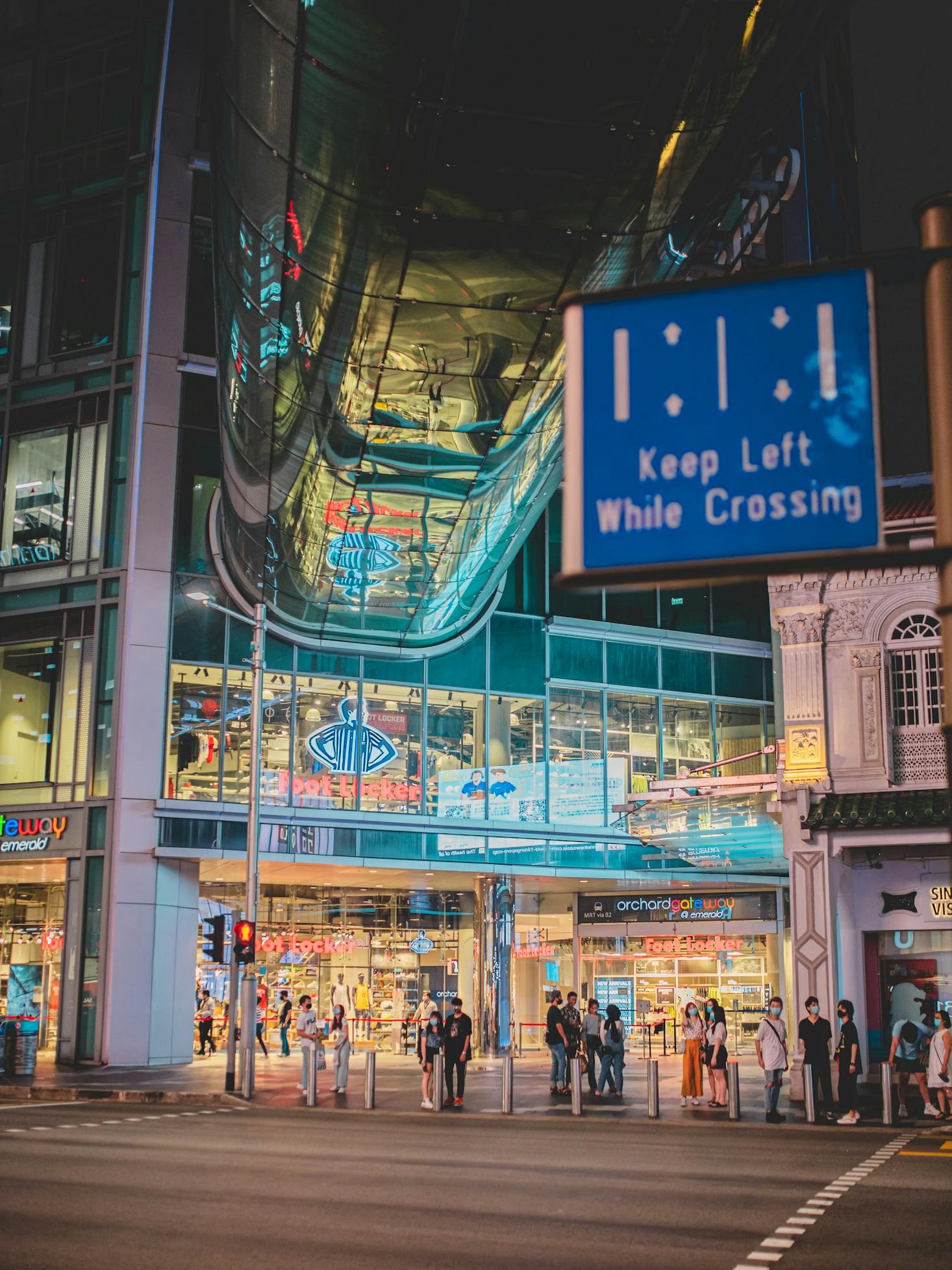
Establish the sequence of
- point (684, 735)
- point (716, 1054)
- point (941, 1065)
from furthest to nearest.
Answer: point (684, 735), point (716, 1054), point (941, 1065)

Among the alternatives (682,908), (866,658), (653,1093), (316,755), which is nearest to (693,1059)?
(653,1093)

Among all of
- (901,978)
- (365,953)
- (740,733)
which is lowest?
(901,978)

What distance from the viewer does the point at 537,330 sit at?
801 inches

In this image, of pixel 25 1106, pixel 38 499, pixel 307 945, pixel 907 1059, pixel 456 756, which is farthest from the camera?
pixel 307 945

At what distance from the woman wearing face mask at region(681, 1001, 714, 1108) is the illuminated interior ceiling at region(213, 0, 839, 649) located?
1057 centimetres

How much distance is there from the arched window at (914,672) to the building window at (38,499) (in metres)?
20.5

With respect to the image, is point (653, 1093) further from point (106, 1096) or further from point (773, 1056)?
point (106, 1096)

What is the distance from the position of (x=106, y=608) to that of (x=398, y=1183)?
75.4ft

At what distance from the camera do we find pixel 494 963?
37.4m

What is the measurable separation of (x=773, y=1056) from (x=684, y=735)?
22336 mm

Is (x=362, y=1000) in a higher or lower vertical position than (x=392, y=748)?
lower

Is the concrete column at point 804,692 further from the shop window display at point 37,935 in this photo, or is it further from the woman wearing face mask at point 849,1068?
the shop window display at point 37,935

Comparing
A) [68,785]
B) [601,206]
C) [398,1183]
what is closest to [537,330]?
[601,206]

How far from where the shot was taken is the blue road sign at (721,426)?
13.6 feet
